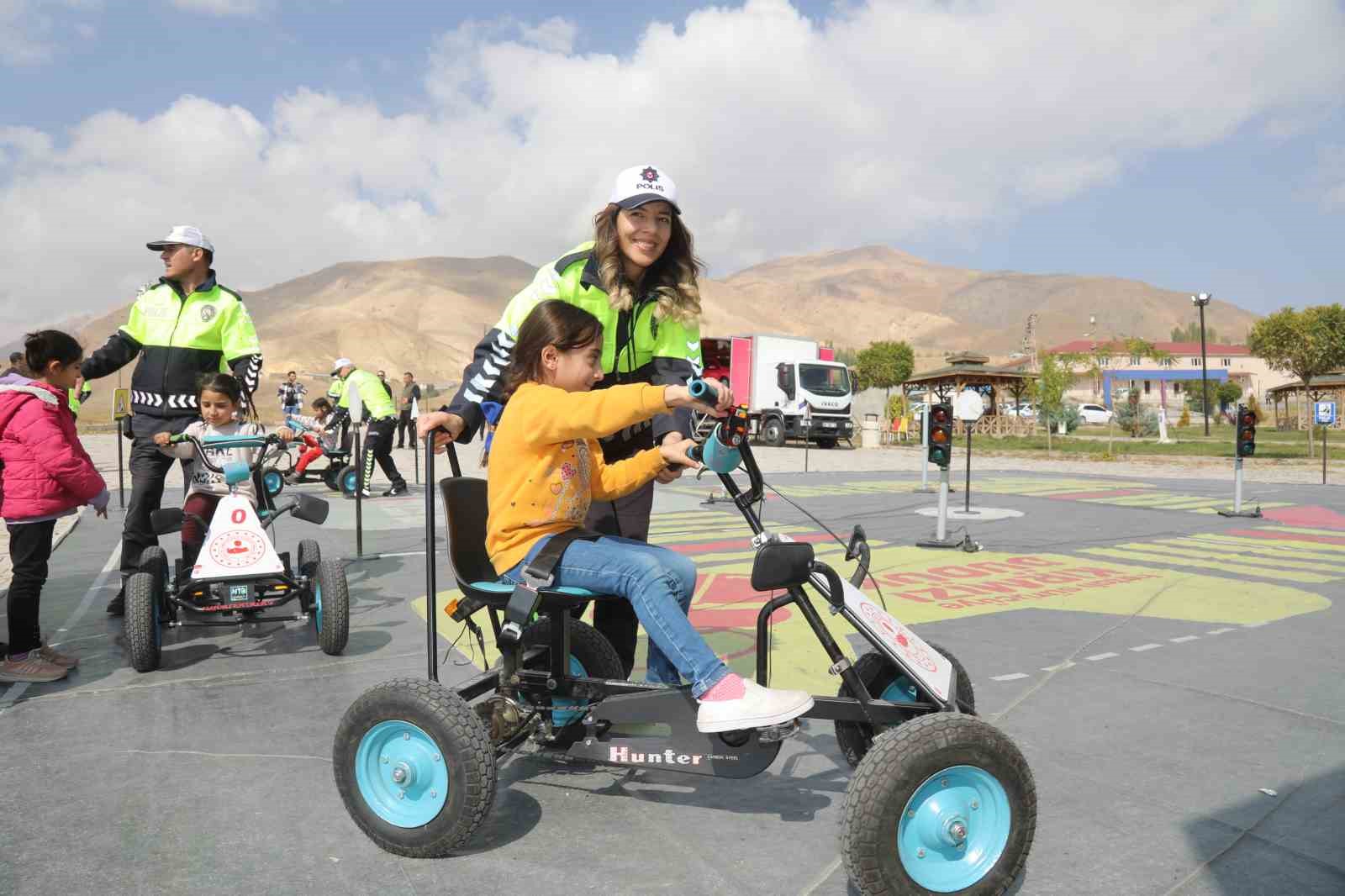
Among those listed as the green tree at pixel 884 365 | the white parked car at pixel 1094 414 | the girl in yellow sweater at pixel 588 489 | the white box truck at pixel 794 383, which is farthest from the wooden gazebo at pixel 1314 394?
the green tree at pixel 884 365

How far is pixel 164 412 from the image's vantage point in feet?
18.4

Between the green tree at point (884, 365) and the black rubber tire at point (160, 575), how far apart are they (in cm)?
8156

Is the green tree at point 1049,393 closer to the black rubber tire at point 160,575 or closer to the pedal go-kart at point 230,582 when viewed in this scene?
the pedal go-kart at point 230,582

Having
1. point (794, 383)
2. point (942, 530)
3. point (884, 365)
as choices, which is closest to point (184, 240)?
point (942, 530)

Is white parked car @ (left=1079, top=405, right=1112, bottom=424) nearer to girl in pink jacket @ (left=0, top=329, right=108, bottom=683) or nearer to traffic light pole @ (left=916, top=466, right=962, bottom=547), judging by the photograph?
traffic light pole @ (left=916, top=466, right=962, bottom=547)

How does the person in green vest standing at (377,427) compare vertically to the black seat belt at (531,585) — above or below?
above

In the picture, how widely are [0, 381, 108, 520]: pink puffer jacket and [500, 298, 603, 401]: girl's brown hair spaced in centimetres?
260

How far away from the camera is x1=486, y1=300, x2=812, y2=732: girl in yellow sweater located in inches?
102

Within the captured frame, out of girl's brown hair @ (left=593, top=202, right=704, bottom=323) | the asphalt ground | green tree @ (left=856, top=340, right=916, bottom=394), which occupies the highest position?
green tree @ (left=856, top=340, right=916, bottom=394)

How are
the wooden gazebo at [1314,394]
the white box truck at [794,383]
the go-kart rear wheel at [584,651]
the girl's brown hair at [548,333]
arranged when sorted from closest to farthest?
the girl's brown hair at [548,333] < the go-kart rear wheel at [584,651] < the wooden gazebo at [1314,394] < the white box truck at [794,383]

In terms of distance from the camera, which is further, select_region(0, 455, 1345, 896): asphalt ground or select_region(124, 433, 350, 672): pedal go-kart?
select_region(124, 433, 350, 672): pedal go-kart

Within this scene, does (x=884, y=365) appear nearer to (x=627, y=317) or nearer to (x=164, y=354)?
(x=164, y=354)

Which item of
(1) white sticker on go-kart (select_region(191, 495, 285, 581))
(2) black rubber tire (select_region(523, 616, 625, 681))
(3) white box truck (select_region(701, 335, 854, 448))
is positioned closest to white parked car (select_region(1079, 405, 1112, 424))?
(3) white box truck (select_region(701, 335, 854, 448))

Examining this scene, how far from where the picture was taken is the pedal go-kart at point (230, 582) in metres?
4.55
